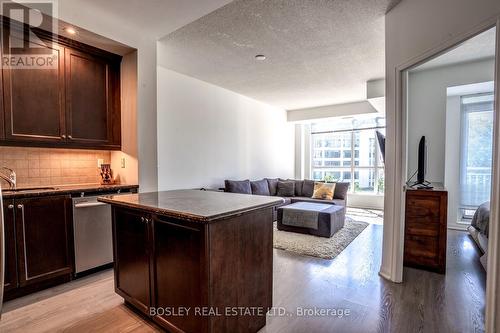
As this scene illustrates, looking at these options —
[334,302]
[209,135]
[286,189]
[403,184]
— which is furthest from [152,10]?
[286,189]

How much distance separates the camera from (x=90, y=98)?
9.33 feet

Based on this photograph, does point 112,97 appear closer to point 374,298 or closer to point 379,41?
point 379,41

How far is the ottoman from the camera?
153 inches

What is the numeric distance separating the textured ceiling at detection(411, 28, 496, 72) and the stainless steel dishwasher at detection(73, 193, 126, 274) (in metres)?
4.37

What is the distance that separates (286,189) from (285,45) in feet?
11.9

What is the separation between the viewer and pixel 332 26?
2676 mm

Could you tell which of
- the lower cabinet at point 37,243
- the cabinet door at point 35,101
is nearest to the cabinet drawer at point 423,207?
the lower cabinet at point 37,243

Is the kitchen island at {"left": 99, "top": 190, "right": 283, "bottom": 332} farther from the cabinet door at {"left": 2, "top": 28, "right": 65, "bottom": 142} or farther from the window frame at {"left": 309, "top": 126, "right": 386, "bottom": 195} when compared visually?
the window frame at {"left": 309, "top": 126, "right": 386, "bottom": 195}

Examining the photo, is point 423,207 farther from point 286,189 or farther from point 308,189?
point 286,189

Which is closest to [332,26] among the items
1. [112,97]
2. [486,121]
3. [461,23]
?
[461,23]

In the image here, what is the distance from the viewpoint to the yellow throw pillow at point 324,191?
552 cm

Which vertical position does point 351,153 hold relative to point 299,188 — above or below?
above

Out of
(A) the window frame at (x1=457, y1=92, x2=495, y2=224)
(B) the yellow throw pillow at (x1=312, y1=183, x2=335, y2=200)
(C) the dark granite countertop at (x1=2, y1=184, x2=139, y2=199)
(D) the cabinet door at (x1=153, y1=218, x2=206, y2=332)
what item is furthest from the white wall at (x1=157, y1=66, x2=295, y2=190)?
(A) the window frame at (x1=457, y1=92, x2=495, y2=224)

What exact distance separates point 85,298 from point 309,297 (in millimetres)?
2027
